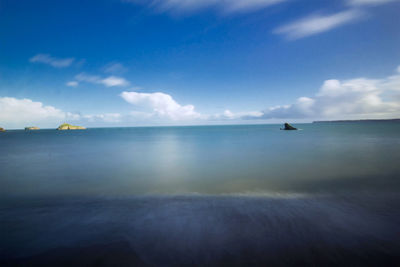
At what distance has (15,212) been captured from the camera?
7621 millimetres

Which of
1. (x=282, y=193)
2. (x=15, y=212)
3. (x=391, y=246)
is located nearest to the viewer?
(x=391, y=246)

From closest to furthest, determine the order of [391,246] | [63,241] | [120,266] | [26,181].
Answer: [120,266]
[391,246]
[63,241]
[26,181]

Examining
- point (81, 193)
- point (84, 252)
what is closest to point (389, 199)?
point (84, 252)

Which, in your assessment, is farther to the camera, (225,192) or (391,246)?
(225,192)

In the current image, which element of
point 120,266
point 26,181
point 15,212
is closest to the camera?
point 120,266

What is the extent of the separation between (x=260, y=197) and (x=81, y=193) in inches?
395

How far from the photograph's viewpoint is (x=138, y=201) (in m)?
8.73

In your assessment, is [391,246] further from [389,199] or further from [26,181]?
[26,181]

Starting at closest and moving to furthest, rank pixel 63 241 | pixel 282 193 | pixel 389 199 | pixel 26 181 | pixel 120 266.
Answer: pixel 120 266 < pixel 63 241 < pixel 389 199 < pixel 282 193 < pixel 26 181

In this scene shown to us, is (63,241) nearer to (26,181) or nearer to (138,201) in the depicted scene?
(138,201)

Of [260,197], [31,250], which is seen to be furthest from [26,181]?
[260,197]

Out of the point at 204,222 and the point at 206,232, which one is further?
the point at 204,222

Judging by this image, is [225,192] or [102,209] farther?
[225,192]

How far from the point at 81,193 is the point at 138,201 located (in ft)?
13.1
